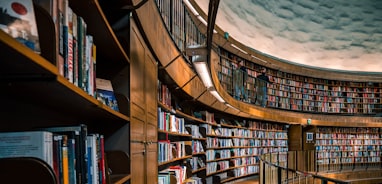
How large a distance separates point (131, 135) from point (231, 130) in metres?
7.37

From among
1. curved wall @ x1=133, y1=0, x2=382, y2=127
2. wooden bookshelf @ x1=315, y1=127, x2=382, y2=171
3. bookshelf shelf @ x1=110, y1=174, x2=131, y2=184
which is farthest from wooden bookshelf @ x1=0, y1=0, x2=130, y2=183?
wooden bookshelf @ x1=315, y1=127, x2=382, y2=171

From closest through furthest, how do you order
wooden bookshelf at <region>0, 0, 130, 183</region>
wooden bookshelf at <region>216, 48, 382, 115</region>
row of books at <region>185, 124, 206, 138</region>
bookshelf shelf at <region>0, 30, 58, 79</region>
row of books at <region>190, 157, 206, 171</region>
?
bookshelf shelf at <region>0, 30, 58, 79</region> < wooden bookshelf at <region>0, 0, 130, 183</region> < row of books at <region>190, 157, 206, 171</region> < row of books at <region>185, 124, 206, 138</region> < wooden bookshelf at <region>216, 48, 382, 115</region>

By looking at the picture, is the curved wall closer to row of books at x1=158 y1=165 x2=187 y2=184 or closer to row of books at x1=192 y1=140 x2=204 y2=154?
row of books at x1=192 y1=140 x2=204 y2=154

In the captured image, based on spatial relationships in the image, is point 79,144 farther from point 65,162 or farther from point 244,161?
point 244,161

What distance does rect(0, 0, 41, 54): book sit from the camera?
32.4 inches

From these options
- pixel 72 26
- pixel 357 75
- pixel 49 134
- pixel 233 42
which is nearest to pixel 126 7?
pixel 72 26

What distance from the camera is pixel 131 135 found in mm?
2127

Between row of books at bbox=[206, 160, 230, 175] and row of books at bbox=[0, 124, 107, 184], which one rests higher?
row of books at bbox=[0, 124, 107, 184]

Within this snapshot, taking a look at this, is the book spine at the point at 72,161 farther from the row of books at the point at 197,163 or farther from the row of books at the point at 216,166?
the row of books at the point at 216,166

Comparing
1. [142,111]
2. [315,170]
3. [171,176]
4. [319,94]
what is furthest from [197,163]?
[319,94]

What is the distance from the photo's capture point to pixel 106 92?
1.93 metres

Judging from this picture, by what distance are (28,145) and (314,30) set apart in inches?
541

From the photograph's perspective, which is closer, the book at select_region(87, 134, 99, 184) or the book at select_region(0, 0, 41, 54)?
the book at select_region(0, 0, 41, 54)

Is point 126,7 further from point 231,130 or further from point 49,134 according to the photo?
point 231,130
